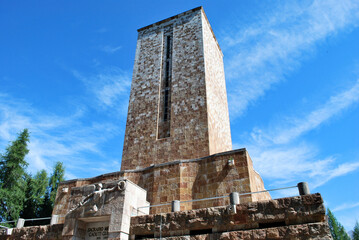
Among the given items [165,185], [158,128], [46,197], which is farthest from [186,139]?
[46,197]

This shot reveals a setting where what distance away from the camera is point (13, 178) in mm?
23344

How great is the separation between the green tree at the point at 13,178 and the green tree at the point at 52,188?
117 inches

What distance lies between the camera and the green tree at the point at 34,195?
24.8 metres

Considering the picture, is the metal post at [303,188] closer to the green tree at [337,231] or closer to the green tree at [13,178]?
the green tree at [13,178]

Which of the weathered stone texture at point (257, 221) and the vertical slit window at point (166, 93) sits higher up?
the vertical slit window at point (166, 93)

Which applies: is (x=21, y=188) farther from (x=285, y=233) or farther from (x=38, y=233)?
(x=285, y=233)

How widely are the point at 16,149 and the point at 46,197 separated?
19.9ft

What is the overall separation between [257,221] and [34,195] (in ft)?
79.1

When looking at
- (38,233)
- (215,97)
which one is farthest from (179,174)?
(215,97)

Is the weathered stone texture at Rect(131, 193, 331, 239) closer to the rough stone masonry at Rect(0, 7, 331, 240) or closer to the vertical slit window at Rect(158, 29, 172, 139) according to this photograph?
the rough stone masonry at Rect(0, 7, 331, 240)

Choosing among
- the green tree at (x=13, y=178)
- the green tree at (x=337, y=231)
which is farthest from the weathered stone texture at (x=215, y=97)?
the green tree at (x=337, y=231)

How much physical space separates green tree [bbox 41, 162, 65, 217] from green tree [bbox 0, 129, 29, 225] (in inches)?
117

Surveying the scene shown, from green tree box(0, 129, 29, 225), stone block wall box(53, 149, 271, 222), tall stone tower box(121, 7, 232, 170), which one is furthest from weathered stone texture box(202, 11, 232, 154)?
green tree box(0, 129, 29, 225)

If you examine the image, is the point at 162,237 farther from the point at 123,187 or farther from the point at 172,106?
the point at 172,106
